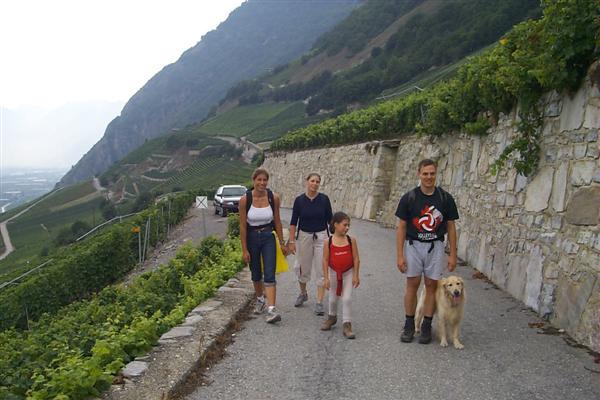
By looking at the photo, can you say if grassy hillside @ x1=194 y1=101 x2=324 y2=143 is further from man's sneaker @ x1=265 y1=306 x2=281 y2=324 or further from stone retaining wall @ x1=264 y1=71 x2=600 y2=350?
man's sneaker @ x1=265 y1=306 x2=281 y2=324

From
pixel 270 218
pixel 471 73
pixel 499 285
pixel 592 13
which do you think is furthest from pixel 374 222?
pixel 592 13

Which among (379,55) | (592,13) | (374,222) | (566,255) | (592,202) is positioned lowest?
(374,222)

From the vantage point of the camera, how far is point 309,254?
8.01 meters

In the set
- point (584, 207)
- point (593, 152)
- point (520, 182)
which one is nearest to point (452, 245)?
point (584, 207)

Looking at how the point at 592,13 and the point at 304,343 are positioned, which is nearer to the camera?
the point at 592,13

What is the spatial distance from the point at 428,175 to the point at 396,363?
197 centimetres

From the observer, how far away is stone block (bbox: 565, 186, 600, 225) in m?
5.79

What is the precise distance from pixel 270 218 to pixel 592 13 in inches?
172

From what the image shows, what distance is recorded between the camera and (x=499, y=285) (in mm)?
8539

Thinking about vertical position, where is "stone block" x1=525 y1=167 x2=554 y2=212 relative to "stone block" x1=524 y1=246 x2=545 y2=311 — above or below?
above

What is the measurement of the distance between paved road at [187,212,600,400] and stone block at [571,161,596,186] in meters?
1.71

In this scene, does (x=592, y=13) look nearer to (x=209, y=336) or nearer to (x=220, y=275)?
(x=209, y=336)

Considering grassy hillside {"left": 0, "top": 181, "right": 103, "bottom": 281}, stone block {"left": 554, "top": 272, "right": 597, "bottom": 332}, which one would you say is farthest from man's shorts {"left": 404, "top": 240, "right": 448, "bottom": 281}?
grassy hillside {"left": 0, "top": 181, "right": 103, "bottom": 281}

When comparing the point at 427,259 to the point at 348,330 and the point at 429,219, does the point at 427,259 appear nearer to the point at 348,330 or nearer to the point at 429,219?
the point at 429,219
